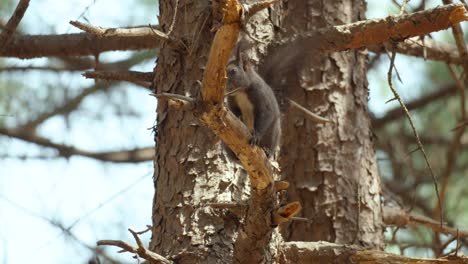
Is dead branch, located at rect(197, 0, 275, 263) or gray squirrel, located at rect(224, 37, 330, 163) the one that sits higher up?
gray squirrel, located at rect(224, 37, 330, 163)

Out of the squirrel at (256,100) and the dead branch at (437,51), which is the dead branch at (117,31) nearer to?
the squirrel at (256,100)

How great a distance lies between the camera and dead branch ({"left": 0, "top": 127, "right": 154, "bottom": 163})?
14.8ft

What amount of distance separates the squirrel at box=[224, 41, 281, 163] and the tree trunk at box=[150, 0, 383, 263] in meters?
0.10

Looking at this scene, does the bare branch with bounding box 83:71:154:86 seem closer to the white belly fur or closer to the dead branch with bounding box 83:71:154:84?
the dead branch with bounding box 83:71:154:84

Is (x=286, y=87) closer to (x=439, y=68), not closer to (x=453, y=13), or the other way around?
(x=453, y=13)

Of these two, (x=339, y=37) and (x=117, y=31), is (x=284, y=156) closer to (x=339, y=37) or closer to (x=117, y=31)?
(x=339, y=37)

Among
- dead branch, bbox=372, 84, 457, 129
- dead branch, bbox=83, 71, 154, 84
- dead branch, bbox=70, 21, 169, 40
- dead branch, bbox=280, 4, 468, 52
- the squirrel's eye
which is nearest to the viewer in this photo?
dead branch, bbox=70, 21, 169, 40

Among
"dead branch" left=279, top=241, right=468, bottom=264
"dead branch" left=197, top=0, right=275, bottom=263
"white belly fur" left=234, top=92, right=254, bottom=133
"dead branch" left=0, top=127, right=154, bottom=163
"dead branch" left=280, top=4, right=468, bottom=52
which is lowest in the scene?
"dead branch" left=279, top=241, right=468, bottom=264

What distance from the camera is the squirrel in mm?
3395

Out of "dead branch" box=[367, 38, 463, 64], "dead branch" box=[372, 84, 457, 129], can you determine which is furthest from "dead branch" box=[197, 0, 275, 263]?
"dead branch" box=[372, 84, 457, 129]

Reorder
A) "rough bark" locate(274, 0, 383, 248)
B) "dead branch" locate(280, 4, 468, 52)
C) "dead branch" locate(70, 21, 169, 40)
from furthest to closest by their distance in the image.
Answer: "rough bark" locate(274, 0, 383, 248), "dead branch" locate(280, 4, 468, 52), "dead branch" locate(70, 21, 169, 40)

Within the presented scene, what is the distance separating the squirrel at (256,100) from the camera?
3395 mm

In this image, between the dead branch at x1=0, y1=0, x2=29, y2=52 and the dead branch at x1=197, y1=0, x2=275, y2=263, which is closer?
the dead branch at x1=197, y1=0, x2=275, y2=263

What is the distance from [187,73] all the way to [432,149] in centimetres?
331
